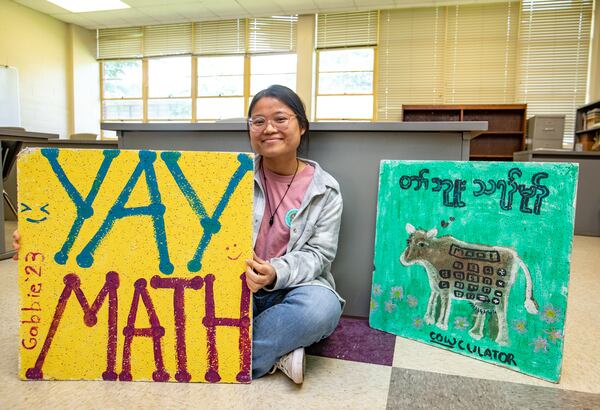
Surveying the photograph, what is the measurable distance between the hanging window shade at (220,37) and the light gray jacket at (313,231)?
6.42m

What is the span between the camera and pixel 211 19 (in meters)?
7.03

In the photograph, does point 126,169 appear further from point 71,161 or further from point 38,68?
point 38,68

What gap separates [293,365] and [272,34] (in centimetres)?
671

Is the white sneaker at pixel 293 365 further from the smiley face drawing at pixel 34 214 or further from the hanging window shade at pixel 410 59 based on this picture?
the hanging window shade at pixel 410 59

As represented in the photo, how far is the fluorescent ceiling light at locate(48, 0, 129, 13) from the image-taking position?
6.35 m

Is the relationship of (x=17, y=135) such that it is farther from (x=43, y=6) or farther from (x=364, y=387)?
(x=43, y=6)

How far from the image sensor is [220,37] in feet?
23.5

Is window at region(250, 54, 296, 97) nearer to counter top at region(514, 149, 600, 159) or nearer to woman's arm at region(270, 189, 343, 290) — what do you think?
counter top at region(514, 149, 600, 159)

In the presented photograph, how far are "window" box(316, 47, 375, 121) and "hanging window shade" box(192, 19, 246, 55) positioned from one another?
56.7 inches

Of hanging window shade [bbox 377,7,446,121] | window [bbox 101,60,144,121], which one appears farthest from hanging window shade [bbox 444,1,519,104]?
window [bbox 101,60,144,121]

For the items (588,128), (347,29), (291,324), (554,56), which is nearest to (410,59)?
(347,29)

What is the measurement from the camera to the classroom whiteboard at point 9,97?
6.21 meters

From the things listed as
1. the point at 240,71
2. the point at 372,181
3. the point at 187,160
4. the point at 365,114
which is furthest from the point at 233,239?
the point at 240,71

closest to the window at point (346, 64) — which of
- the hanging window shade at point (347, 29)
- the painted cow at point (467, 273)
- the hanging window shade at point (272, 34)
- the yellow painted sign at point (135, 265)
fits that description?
the hanging window shade at point (347, 29)
